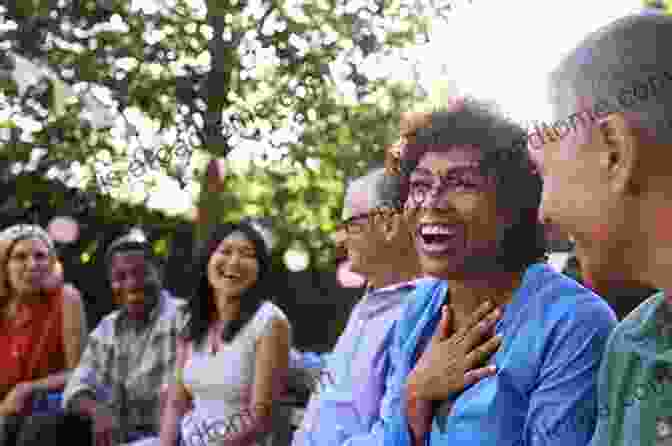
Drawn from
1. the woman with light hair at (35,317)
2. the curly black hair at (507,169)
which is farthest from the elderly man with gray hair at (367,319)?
the woman with light hair at (35,317)

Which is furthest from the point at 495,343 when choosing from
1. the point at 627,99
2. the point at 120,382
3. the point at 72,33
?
the point at 120,382

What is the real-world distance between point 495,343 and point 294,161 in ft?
2.70

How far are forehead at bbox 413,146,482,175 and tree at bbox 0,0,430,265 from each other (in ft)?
0.74

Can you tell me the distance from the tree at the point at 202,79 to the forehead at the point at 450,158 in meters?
0.23

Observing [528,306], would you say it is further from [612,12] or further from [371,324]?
[371,324]

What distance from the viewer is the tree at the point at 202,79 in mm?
1728

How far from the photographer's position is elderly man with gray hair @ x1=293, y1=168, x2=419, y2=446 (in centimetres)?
194

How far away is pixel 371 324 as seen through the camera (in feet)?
7.16

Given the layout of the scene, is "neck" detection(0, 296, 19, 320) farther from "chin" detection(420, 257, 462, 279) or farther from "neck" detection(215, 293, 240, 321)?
"chin" detection(420, 257, 462, 279)

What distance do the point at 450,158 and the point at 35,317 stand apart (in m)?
2.79

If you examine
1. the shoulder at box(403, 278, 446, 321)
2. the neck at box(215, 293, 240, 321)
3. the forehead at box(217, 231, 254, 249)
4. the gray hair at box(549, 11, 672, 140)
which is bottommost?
the neck at box(215, 293, 240, 321)

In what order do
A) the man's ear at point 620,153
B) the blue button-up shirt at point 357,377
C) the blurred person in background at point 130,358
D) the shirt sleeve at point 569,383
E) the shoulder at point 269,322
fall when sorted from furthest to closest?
1. the blurred person in background at point 130,358
2. the shoulder at point 269,322
3. the blue button-up shirt at point 357,377
4. the shirt sleeve at point 569,383
5. the man's ear at point 620,153

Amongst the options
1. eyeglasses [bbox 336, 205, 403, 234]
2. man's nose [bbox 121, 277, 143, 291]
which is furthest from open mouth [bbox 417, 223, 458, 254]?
man's nose [bbox 121, 277, 143, 291]

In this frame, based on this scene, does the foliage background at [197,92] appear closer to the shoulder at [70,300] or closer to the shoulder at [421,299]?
the shoulder at [421,299]
